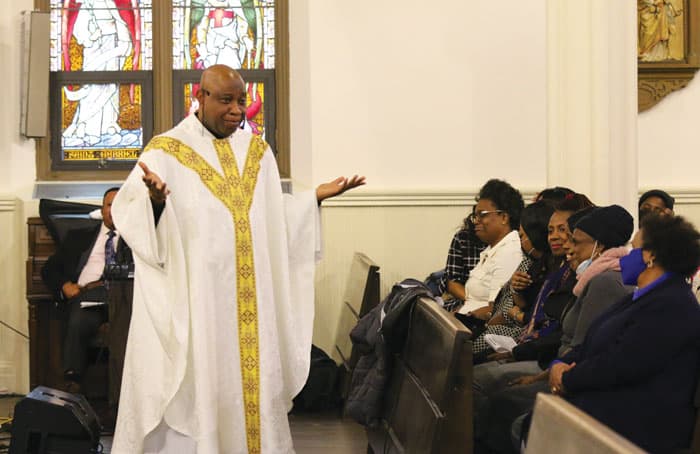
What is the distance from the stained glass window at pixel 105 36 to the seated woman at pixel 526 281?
404cm

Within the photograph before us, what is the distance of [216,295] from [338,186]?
735mm

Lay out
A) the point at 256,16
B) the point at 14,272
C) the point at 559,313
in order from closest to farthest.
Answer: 1. the point at 559,313
2. the point at 14,272
3. the point at 256,16

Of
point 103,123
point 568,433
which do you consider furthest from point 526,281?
point 103,123

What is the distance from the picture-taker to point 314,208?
5344 mm

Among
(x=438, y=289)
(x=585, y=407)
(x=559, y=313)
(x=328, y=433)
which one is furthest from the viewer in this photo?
(x=438, y=289)

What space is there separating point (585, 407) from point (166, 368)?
1.97 metres

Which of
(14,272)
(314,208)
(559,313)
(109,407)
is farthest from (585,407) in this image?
(14,272)

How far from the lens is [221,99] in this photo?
510 centimetres

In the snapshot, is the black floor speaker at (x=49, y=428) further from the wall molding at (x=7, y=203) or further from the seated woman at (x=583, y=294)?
the wall molding at (x=7, y=203)

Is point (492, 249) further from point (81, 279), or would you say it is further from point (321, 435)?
point (81, 279)

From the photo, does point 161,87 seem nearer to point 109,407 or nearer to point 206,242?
point 109,407

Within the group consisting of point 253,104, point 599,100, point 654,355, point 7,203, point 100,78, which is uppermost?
point 100,78

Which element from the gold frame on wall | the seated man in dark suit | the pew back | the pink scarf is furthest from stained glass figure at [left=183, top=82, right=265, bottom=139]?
the pew back

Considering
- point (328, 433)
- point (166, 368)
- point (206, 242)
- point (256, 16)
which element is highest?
point (256, 16)
